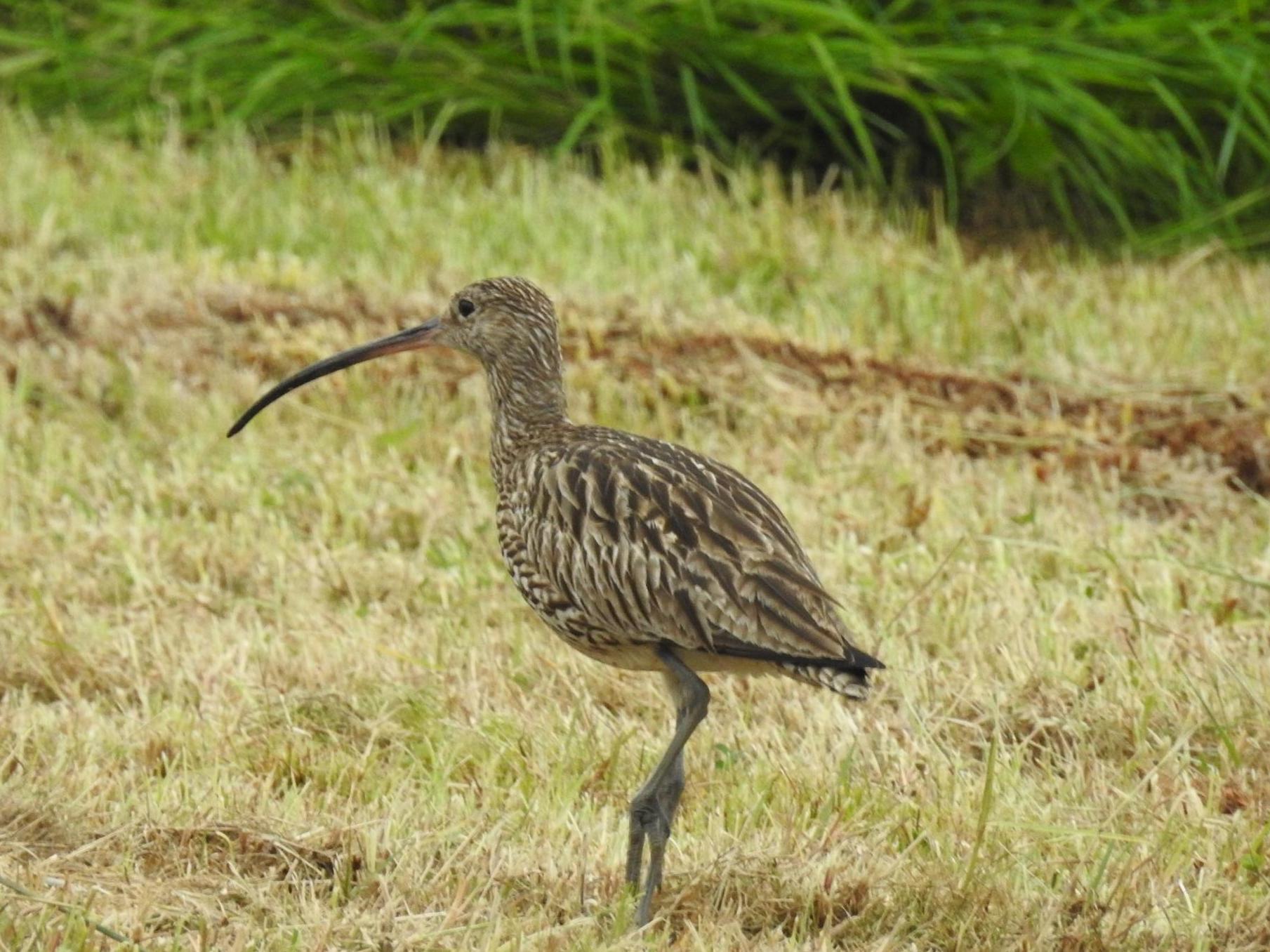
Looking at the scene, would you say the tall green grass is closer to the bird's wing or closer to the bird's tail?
the bird's wing

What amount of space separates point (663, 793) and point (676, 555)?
491 millimetres

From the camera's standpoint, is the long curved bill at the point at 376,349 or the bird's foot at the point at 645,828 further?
the long curved bill at the point at 376,349

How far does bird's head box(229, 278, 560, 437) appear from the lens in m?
5.18

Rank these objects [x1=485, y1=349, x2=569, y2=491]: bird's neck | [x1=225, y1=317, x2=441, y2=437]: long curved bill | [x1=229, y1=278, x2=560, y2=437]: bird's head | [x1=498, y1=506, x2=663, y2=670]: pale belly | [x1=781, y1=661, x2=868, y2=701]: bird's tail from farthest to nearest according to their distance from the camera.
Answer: [x1=225, y1=317, x2=441, y2=437]: long curved bill, [x1=229, y1=278, x2=560, y2=437]: bird's head, [x1=485, y1=349, x2=569, y2=491]: bird's neck, [x1=498, y1=506, x2=663, y2=670]: pale belly, [x1=781, y1=661, x2=868, y2=701]: bird's tail

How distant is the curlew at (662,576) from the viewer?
13.5ft

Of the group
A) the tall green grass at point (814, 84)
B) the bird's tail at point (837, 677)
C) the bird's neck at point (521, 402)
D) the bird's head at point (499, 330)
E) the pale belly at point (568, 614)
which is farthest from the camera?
the tall green grass at point (814, 84)

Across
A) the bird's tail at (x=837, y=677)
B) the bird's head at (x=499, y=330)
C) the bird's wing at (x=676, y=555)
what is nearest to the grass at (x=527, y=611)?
the bird's tail at (x=837, y=677)

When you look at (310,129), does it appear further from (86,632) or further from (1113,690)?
(1113,690)

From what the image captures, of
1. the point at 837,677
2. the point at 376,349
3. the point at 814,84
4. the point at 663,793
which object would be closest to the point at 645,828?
the point at 663,793

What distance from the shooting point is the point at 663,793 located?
13.8ft

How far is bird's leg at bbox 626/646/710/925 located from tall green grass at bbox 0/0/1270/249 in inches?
219

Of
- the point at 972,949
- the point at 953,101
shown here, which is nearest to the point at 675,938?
the point at 972,949

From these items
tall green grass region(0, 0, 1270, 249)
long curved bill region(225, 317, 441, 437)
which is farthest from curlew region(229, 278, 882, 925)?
Result: tall green grass region(0, 0, 1270, 249)

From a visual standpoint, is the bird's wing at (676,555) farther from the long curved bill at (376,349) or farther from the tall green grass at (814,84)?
the tall green grass at (814,84)
